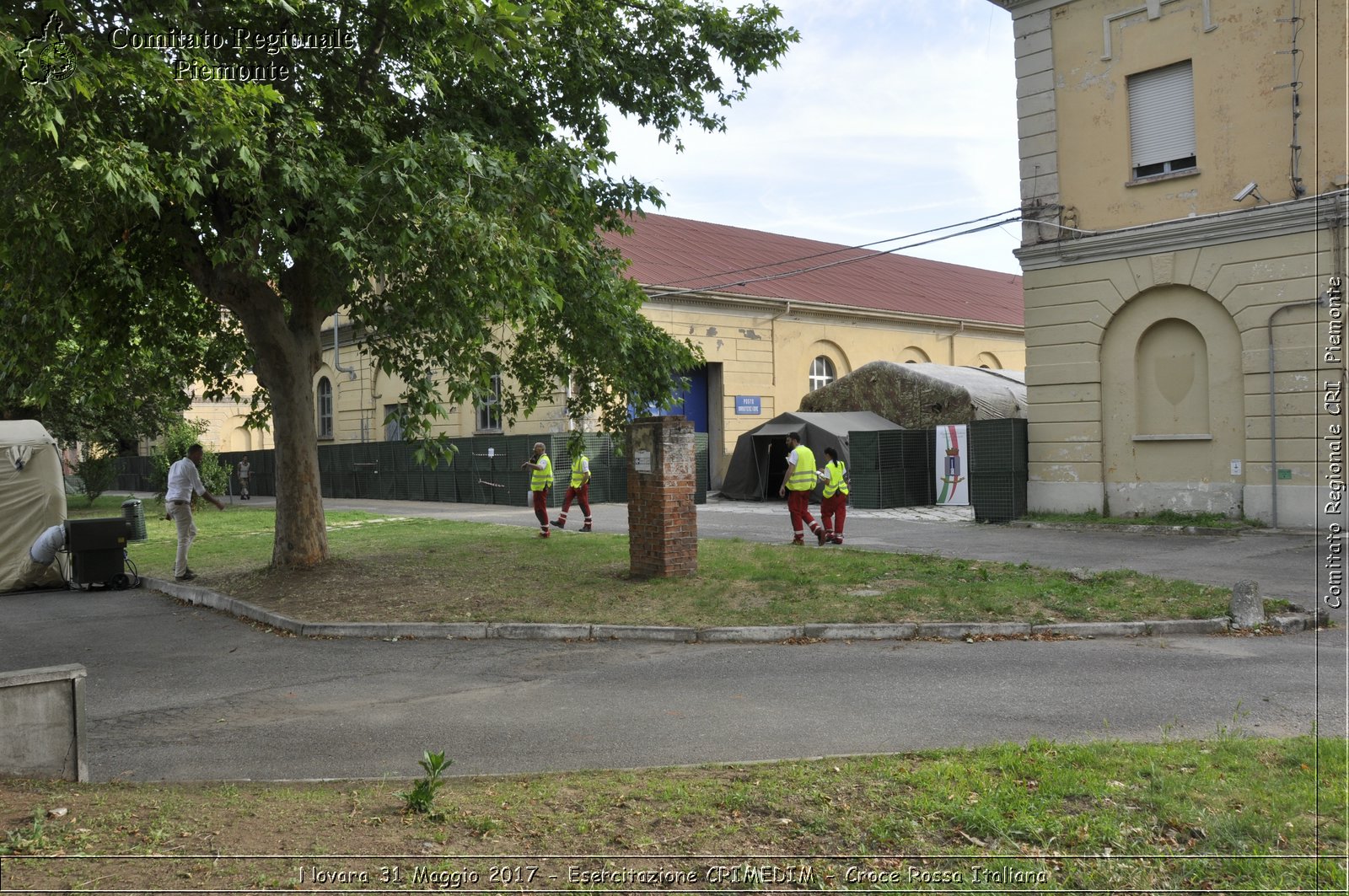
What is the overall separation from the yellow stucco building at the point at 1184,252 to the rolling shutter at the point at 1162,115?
3 cm

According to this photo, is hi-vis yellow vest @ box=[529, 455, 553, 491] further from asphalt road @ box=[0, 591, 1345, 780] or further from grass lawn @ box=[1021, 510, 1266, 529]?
grass lawn @ box=[1021, 510, 1266, 529]

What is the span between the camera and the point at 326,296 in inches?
449

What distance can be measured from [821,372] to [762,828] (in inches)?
1267

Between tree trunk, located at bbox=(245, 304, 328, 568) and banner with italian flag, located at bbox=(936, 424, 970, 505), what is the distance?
1603 cm

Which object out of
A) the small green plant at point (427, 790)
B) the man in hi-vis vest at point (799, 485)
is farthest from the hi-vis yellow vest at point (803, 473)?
the small green plant at point (427, 790)

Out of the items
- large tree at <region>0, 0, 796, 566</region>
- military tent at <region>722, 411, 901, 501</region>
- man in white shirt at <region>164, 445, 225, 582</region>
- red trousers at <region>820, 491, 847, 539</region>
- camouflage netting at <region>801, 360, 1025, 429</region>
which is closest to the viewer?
large tree at <region>0, 0, 796, 566</region>

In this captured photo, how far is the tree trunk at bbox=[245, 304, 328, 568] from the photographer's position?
1322cm

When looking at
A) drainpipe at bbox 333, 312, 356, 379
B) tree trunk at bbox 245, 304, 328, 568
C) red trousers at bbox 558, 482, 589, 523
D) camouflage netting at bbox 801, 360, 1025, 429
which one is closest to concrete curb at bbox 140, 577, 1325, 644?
tree trunk at bbox 245, 304, 328, 568

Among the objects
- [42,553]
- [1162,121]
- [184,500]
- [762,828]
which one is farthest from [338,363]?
[762,828]

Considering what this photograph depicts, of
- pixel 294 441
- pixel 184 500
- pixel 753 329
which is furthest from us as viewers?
pixel 753 329

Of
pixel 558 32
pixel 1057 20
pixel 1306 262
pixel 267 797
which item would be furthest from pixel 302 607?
pixel 1057 20

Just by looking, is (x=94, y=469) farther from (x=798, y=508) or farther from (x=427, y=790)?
(x=427, y=790)

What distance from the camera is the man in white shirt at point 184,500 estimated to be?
14461 mm

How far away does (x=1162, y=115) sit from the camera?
58.0ft
